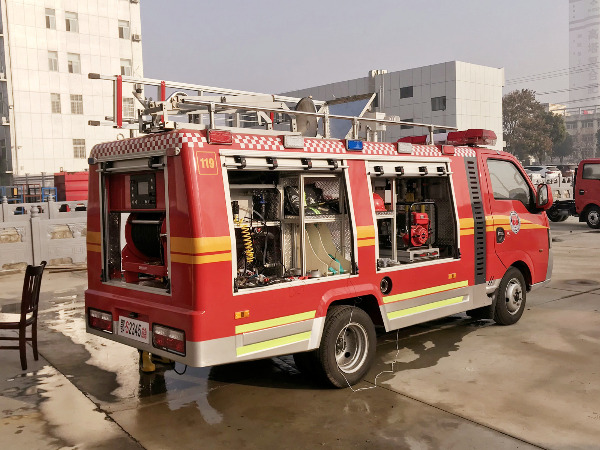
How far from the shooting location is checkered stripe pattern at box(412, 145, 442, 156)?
6551mm

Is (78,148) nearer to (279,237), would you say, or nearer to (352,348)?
(279,237)

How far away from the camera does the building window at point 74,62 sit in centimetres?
3859

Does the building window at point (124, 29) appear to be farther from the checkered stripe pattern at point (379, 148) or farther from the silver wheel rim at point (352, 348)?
the silver wheel rim at point (352, 348)

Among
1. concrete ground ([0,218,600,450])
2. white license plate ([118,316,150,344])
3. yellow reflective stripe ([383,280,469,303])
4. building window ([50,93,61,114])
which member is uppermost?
building window ([50,93,61,114])

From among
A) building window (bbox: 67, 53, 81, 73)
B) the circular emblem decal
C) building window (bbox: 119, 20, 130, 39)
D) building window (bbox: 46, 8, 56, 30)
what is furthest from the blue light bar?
building window (bbox: 119, 20, 130, 39)

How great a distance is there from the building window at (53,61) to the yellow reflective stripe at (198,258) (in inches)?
1491

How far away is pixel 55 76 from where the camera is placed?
38062mm

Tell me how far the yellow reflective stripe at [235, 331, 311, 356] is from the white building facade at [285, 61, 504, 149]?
48.8 metres

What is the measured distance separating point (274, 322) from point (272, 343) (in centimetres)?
18

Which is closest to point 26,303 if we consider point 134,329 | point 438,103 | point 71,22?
point 134,329

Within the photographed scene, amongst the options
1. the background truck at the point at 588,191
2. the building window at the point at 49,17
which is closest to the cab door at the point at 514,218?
the background truck at the point at 588,191

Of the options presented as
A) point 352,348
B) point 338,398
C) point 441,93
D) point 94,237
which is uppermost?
point 441,93

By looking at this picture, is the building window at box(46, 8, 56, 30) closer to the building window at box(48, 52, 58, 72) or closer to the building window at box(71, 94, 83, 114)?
the building window at box(48, 52, 58, 72)

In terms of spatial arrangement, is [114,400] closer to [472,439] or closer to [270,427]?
[270,427]
